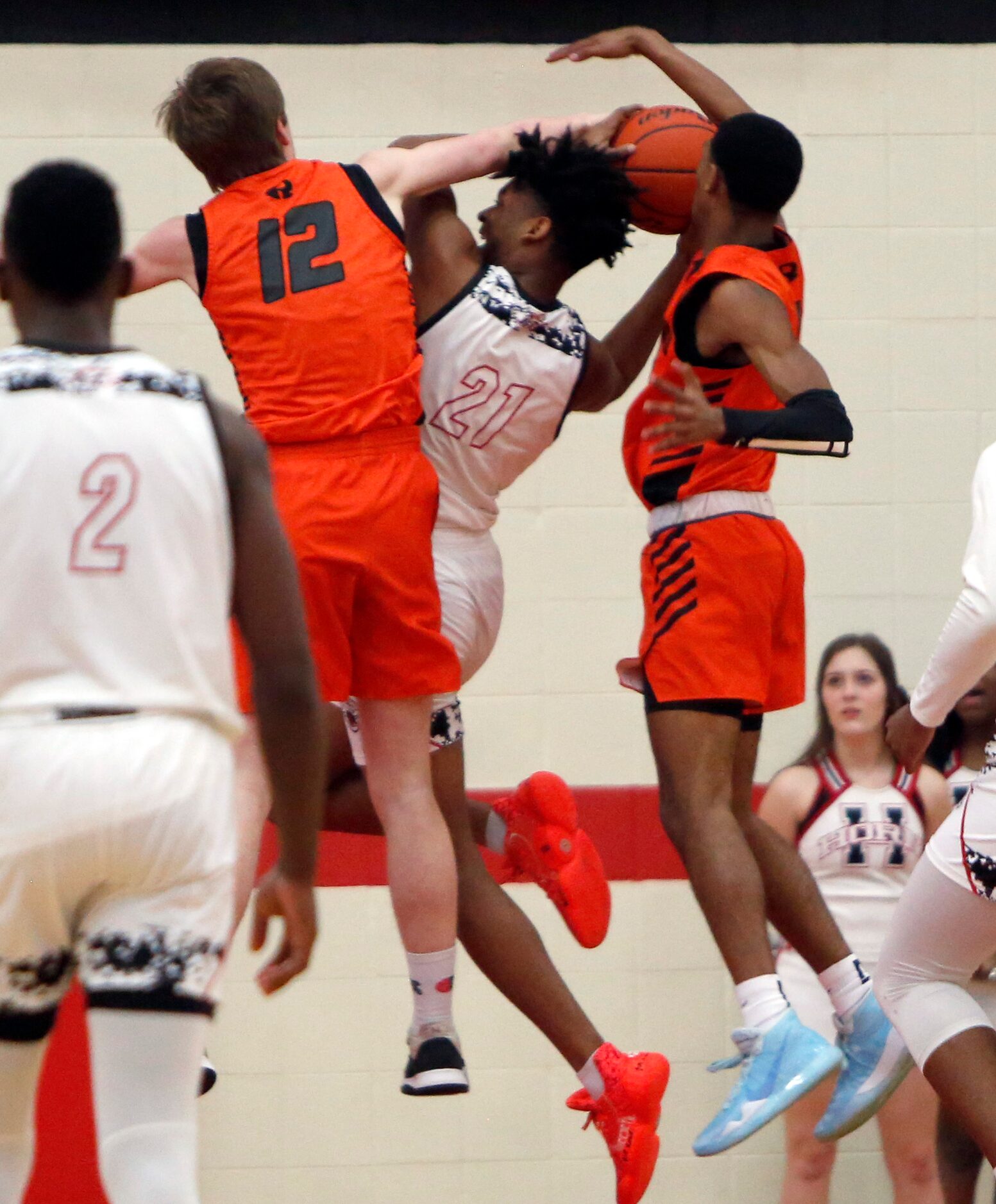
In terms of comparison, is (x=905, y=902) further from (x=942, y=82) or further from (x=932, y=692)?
(x=942, y=82)

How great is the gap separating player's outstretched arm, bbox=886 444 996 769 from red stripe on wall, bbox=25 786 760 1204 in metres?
2.03

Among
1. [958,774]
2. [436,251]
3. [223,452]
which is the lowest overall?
[958,774]

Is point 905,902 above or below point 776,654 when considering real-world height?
below

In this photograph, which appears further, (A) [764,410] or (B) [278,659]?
(A) [764,410]

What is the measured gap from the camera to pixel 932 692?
3607 mm

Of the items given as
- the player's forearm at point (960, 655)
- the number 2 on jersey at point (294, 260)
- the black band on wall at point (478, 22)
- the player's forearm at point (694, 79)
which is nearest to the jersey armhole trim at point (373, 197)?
the number 2 on jersey at point (294, 260)

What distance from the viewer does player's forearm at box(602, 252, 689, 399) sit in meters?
4.10

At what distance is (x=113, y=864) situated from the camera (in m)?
2.26

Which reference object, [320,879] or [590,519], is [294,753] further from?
[590,519]

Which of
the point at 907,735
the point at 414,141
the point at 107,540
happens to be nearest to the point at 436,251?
the point at 414,141

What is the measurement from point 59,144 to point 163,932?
13.0ft

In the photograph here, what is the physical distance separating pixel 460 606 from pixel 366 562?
16.9 inches

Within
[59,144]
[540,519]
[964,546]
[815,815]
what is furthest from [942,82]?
[59,144]

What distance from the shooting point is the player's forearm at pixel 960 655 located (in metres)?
3.40
